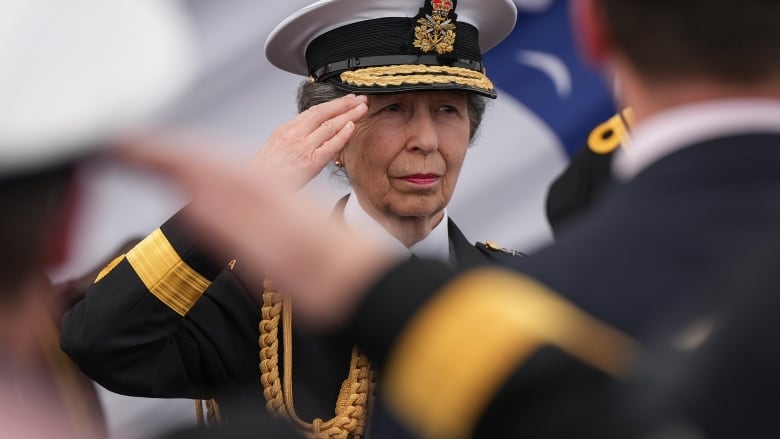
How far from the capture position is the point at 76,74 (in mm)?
836

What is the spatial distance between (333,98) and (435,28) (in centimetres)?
27

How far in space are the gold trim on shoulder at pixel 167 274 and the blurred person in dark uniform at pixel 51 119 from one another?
139 centimetres

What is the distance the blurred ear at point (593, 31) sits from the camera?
1.04 meters

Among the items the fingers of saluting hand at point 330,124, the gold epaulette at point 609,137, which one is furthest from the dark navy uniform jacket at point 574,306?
the gold epaulette at point 609,137

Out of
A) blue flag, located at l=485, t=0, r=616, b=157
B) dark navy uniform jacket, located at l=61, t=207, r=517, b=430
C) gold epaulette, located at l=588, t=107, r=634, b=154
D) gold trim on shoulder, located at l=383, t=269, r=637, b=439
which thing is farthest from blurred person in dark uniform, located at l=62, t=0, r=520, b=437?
blue flag, located at l=485, t=0, r=616, b=157

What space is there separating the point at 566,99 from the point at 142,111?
134 inches

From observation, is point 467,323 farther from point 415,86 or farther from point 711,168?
point 415,86

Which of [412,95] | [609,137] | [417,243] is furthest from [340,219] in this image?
[609,137]

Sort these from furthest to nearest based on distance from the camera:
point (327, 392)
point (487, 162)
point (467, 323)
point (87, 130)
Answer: point (487, 162)
point (327, 392)
point (467, 323)
point (87, 130)

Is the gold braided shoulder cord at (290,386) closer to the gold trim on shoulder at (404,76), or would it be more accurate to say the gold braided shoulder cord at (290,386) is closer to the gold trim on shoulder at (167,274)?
the gold trim on shoulder at (167,274)

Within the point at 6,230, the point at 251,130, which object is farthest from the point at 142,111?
the point at 251,130

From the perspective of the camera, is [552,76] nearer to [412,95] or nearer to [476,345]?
[412,95]

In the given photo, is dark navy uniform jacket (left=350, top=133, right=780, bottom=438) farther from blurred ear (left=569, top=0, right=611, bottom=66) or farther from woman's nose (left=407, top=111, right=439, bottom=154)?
woman's nose (left=407, top=111, right=439, bottom=154)

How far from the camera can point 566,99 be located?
163 inches
